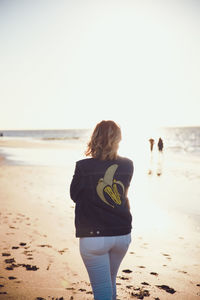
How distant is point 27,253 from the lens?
512 centimetres

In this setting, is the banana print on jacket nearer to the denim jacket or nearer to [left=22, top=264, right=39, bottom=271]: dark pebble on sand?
the denim jacket

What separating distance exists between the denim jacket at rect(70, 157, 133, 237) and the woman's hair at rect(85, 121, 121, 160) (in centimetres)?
6

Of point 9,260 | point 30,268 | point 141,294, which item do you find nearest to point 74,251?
point 30,268

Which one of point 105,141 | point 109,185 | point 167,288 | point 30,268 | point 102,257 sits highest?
point 105,141

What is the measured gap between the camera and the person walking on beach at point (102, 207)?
243cm

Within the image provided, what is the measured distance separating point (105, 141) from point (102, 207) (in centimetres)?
59

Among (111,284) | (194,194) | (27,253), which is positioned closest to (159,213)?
(194,194)

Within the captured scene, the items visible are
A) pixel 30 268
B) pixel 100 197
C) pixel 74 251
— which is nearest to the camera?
pixel 100 197

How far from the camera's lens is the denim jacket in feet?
7.97

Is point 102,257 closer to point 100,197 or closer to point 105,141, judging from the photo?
point 100,197

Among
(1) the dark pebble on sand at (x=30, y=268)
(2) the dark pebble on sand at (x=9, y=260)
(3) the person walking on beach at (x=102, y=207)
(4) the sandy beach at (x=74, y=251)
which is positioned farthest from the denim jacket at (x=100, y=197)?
(2) the dark pebble on sand at (x=9, y=260)

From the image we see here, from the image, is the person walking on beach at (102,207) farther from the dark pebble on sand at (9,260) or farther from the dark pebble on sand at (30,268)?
the dark pebble on sand at (9,260)

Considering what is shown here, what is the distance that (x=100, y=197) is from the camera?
245 centimetres

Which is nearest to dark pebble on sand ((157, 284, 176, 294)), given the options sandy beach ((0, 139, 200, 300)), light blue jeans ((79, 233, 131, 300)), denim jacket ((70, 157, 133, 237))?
sandy beach ((0, 139, 200, 300))
